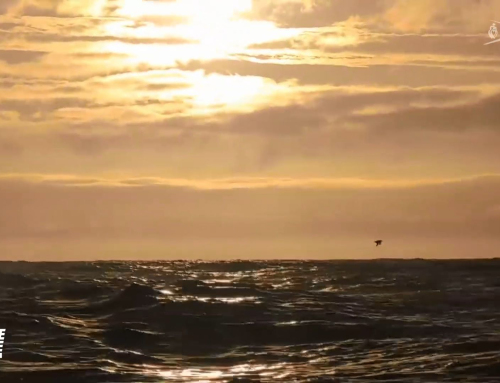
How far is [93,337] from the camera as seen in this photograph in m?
21.0

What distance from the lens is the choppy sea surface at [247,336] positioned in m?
16.2

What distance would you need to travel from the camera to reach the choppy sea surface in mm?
16234

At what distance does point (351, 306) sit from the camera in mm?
28078

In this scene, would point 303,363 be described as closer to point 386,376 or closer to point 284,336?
point 386,376

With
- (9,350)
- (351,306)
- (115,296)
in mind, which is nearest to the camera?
(9,350)

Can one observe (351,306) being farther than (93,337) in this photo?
Yes

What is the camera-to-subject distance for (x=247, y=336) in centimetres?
2159

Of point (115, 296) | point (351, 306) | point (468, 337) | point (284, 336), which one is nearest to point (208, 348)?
point (284, 336)

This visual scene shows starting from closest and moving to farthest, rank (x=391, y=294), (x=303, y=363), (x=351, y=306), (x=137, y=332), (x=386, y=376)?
(x=386, y=376) → (x=303, y=363) → (x=137, y=332) → (x=351, y=306) → (x=391, y=294)

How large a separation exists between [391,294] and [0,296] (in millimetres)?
17400

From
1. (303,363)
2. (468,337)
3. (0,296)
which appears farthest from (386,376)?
(0,296)

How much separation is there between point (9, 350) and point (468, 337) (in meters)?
12.2

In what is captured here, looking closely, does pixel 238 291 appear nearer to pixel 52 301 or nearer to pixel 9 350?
pixel 52 301

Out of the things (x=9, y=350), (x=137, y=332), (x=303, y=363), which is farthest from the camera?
(x=137, y=332)
